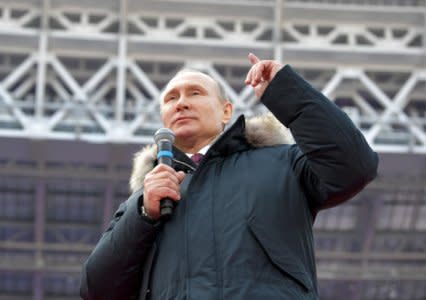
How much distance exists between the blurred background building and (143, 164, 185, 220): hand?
649 inches

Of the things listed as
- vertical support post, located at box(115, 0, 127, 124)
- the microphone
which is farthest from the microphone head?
vertical support post, located at box(115, 0, 127, 124)

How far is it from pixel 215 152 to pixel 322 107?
0.40 metres

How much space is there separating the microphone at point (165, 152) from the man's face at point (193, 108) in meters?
0.13

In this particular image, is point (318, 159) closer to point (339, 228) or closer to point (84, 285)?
point (84, 285)

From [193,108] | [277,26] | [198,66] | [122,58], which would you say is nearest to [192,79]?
[193,108]

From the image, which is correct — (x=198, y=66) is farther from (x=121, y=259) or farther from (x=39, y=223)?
(x=121, y=259)

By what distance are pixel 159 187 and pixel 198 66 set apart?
61.6ft

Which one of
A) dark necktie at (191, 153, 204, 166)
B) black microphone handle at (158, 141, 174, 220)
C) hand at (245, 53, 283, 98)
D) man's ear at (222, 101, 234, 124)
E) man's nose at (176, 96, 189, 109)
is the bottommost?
black microphone handle at (158, 141, 174, 220)

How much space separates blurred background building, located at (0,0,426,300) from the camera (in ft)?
66.1

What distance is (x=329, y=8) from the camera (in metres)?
22.0

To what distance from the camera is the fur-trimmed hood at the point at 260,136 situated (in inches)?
126

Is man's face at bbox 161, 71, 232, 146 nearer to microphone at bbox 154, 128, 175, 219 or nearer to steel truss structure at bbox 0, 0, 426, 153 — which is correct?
microphone at bbox 154, 128, 175, 219

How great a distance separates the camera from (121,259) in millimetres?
3018

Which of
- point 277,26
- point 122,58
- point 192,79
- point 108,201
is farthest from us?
point 277,26
